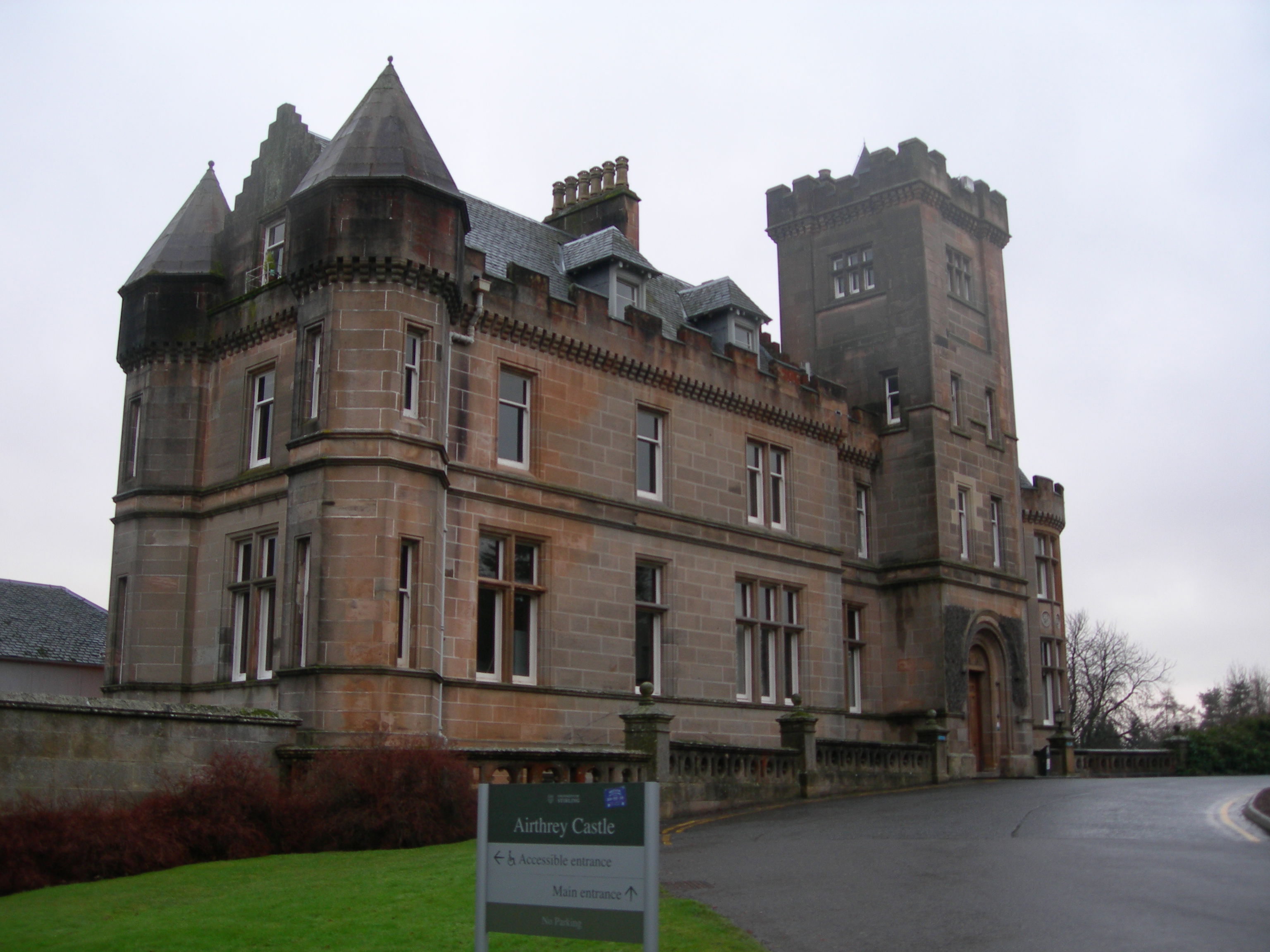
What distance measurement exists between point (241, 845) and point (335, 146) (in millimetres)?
12163

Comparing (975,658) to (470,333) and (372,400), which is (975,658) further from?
(372,400)

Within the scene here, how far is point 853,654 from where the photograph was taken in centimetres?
3381

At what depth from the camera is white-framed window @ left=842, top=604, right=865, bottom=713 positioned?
109 feet

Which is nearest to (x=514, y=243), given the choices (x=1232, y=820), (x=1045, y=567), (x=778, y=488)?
(x=778, y=488)

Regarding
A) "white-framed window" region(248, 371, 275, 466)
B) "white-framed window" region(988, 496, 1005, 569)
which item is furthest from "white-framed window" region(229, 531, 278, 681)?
"white-framed window" region(988, 496, 1005, 569)

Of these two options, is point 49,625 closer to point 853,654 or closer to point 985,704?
point 853,654

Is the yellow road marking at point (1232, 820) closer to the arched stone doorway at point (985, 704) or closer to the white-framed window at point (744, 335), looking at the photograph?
the arched stone doorway at point (985, 704)

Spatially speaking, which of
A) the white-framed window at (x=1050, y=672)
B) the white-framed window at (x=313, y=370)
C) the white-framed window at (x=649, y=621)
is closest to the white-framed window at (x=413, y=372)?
the white-framed window at (x=313, y=370)

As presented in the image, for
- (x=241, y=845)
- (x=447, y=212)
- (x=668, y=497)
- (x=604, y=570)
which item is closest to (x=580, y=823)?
(x=241, y=845)

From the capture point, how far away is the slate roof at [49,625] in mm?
39750

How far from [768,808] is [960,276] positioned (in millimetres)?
20312

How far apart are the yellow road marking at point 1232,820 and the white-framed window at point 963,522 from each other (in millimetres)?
14422

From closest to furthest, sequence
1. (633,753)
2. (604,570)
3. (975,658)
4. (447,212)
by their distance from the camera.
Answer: (633,753), (447,212), (604,570), (975,658)

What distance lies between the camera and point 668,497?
27.5 metres
